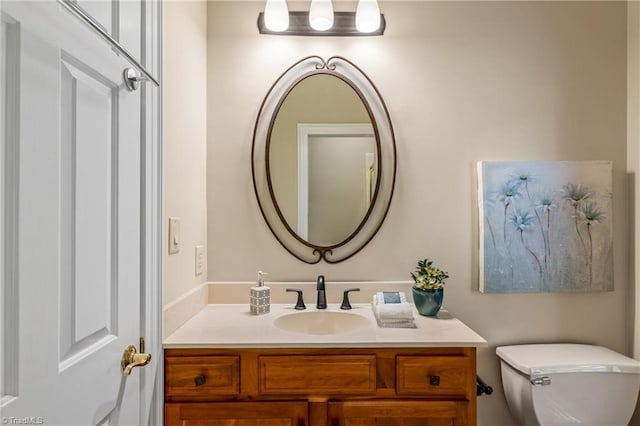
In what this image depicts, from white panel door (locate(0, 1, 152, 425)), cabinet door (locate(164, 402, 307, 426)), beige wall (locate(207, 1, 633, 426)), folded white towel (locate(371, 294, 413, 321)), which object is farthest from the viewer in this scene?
beige wall (locate(207, 1, 633, 426))

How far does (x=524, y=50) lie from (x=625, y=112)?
558 mm

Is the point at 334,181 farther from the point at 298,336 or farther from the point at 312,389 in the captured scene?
the point at 312,389

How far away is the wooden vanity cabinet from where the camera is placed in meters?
1.29

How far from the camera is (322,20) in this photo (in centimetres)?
172

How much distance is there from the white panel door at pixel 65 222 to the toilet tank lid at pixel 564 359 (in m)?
1.44

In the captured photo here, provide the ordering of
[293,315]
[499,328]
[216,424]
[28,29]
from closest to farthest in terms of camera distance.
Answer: [28,29] < [216,424] < [293,315] < [499,328]

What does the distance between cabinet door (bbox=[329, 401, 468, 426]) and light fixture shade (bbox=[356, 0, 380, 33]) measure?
1.53m

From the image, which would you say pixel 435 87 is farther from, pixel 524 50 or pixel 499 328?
pixel 499 328

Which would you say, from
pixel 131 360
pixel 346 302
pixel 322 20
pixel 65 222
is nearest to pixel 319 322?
pixel 346 302

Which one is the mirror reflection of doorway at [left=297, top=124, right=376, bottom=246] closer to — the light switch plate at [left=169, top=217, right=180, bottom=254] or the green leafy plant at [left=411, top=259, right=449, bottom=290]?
the green leafy plant at [left=411, top=259, right=449, bottom=290]

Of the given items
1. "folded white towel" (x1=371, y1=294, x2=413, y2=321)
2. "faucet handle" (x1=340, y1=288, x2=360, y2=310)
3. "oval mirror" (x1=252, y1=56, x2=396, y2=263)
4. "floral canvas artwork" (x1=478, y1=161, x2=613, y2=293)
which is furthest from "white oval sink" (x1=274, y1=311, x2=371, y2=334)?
"floral canvas artwork" (x1=478, y1=161, x2=613, y2=293)

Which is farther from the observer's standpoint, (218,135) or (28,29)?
(218,135)

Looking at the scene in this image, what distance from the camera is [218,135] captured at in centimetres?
183

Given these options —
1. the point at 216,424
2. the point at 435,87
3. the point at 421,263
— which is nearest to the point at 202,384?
the point at 216,424
